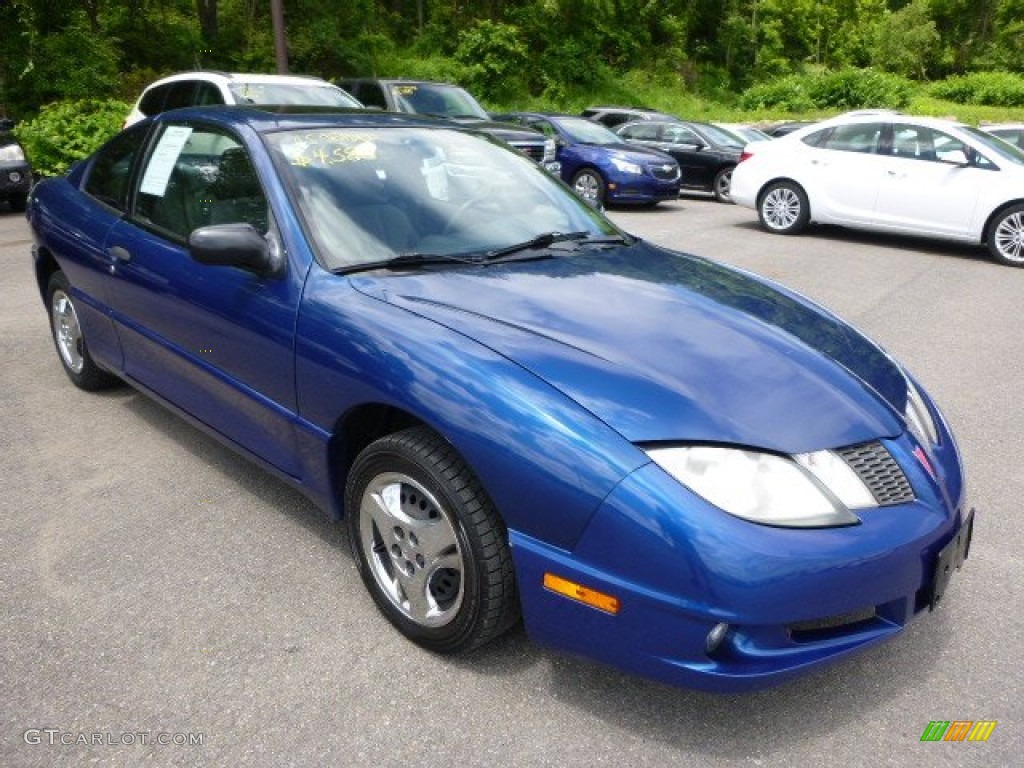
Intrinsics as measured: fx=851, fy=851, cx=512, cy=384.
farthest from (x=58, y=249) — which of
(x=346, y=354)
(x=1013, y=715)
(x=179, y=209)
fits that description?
(x=1013, y=715)

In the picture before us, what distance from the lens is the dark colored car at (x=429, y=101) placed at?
1214 centimetres

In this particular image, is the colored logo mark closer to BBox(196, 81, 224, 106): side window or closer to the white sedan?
the white sedan

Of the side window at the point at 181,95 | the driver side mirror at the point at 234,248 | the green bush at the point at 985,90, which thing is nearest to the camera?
the driver side mirror at the point at 234,248

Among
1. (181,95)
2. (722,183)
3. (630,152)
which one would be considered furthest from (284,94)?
(722,183)

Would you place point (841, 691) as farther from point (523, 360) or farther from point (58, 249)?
point (58, 249)

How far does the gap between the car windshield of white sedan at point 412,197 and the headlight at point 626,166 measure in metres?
9.62

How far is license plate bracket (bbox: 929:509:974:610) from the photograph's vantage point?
219cm

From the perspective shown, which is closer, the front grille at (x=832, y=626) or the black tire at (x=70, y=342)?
the front grille at (x=832, y=626)

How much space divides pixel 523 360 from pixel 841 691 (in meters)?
1.28

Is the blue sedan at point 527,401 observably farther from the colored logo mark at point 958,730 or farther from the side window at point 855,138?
the side window at point 855,138

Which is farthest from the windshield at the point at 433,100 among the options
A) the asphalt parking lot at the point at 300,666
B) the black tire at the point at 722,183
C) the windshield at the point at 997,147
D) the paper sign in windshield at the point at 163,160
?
the asphalt parking lot at the point at 300,666

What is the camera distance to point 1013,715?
227 centimetres

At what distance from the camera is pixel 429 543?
2.42 metres

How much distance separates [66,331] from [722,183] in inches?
495
